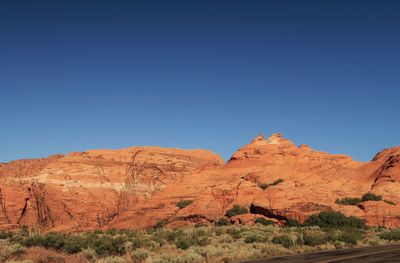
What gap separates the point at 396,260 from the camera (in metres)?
Result: 15.3

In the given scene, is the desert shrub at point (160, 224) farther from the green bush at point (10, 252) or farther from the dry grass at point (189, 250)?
the green bush at point (10, 252)

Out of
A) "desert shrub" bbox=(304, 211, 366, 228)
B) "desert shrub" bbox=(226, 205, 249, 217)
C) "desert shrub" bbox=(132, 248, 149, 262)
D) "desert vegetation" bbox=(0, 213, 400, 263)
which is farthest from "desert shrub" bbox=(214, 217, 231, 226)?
"desert shrub" bbox=(132, 248, 149, 262)

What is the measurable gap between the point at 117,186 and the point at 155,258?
46.9m

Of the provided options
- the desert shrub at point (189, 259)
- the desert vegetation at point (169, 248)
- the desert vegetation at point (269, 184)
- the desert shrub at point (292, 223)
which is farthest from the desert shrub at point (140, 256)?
the desert vegetation at point (269, 184)

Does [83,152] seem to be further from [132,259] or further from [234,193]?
[132,259]

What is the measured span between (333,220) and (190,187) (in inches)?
836

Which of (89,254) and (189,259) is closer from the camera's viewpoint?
(189,259)

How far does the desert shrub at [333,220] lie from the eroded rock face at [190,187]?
1.01 m

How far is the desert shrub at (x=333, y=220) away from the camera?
126ft

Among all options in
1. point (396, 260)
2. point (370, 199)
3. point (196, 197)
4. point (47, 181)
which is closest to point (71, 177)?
point (47, 181)

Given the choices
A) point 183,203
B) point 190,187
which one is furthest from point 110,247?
point 190,187

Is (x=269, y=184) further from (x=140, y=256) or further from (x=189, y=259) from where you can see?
(x=189, y=259)

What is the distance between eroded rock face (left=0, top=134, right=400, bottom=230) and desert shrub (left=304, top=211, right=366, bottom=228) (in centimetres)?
101

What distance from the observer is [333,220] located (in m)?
38.8
